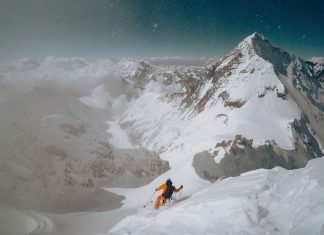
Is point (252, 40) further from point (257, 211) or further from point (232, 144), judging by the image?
point (257, 211)

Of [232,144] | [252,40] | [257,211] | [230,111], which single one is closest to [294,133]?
[230,111]

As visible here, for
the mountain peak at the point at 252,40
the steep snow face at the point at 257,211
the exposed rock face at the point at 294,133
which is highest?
the mountain peak at the point at 252,40

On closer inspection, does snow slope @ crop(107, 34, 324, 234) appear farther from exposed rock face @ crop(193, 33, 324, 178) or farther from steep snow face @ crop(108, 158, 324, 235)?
exposed rock face @ crop(193, 33, 324, 178)

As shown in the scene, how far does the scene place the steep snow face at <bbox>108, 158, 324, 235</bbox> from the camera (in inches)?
386

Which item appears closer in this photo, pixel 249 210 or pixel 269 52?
pixel 249 210

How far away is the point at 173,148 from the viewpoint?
179 ft

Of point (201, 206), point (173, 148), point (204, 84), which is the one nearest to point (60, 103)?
point (204, 84)

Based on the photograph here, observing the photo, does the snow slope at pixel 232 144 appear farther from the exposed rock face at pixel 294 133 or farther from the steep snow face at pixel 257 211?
the exposed rock face at pixel 294 133

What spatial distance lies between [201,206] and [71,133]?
49.7m

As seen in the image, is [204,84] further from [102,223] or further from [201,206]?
[201,206]

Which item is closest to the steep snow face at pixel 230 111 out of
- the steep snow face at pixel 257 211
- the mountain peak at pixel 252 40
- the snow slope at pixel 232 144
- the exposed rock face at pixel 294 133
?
the snow slope at pixel 232 144

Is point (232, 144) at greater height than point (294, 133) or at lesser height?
lesser

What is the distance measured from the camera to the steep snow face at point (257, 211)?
9.80 metres

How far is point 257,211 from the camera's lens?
10727mm
